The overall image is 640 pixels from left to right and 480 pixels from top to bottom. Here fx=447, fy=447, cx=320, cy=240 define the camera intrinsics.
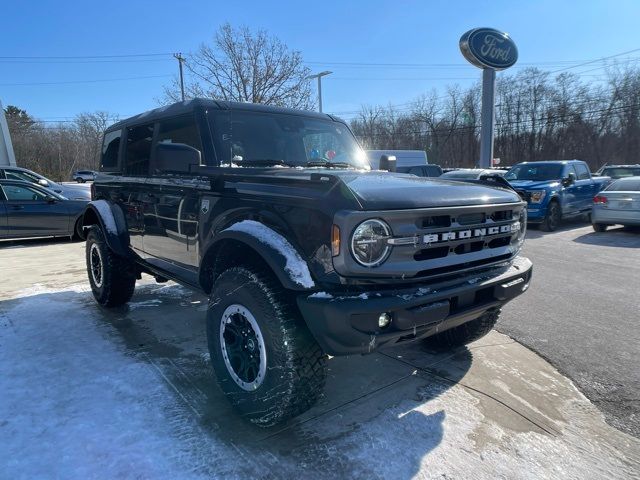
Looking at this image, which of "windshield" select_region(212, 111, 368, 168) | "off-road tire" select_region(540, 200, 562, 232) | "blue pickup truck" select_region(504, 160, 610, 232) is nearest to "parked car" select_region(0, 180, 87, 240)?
"windshield" select_region(212, 111, 368, 168)

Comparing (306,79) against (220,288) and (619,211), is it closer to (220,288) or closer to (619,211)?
(619,211)

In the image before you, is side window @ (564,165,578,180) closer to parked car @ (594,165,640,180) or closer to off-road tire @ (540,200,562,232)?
off-road tire @ (540,200,562,232)

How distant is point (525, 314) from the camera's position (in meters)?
4.81

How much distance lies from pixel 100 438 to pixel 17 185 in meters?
9.38

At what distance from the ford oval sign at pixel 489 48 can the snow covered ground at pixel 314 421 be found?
16.6m

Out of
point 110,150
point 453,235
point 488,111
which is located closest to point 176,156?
point 453,235

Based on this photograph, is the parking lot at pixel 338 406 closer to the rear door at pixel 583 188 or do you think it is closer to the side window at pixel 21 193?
the side window at pixel 21 193

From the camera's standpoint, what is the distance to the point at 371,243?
2242 millimetres

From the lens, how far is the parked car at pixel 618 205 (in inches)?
405

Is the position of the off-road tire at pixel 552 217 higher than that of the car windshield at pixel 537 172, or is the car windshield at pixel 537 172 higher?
the car windshield at pixel 537 172

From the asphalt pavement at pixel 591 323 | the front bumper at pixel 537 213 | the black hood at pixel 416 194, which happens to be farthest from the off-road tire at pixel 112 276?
the front bumper at pixel 537 213

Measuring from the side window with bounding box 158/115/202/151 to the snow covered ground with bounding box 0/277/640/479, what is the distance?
5.69ft

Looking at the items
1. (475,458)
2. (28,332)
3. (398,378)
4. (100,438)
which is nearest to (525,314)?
(398,378)

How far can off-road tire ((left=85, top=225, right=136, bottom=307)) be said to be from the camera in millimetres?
4680
